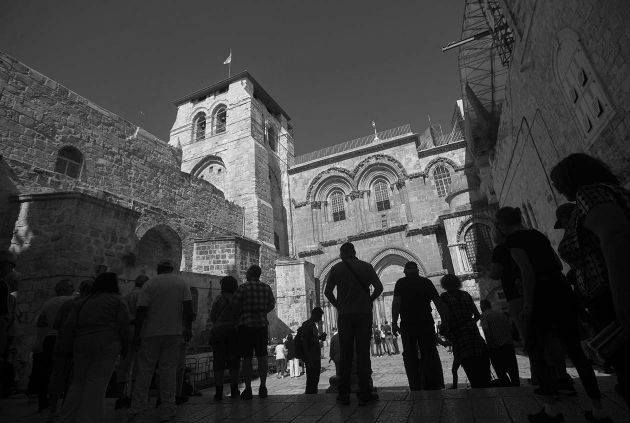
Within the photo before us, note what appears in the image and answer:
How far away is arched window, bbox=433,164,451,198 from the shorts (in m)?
17.4

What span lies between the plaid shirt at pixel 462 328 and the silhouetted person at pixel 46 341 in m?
4.93

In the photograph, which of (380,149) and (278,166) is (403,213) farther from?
(278,166)

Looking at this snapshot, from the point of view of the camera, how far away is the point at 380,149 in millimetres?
A: 21578

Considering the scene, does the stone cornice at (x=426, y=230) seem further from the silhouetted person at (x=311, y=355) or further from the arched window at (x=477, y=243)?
the silhouetted person at (x=311, y=355)

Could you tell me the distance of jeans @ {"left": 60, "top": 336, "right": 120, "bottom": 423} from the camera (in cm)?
279

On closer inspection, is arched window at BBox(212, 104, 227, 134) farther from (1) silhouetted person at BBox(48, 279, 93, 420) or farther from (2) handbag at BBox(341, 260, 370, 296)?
(2) handbag at BBox(341, 260, 370, 296)

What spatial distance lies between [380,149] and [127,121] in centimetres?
1461

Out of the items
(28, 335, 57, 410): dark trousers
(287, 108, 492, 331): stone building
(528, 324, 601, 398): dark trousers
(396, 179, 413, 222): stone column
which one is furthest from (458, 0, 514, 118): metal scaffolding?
(28, 335, 57, 410): dark trousers

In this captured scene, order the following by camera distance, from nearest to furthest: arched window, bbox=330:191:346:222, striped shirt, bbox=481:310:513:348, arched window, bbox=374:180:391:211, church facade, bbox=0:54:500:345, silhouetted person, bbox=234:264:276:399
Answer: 1. silhouetted person, bbox=234:264:276:399
2. striped shirt, bbox=481:310:513:348
3. church facade, bbox=0:54:500:345
4. arched window, bbox=374:180:391:211
5. arched window, bbox=330:191:346:222

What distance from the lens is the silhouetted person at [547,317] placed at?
221 cm

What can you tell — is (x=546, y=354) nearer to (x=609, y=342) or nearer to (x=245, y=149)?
(x=609, y=342)

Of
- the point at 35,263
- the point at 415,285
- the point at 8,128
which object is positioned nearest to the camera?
the point at 415,285

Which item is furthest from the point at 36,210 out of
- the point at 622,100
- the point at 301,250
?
the point at 301,250

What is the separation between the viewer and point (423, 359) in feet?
13.5
